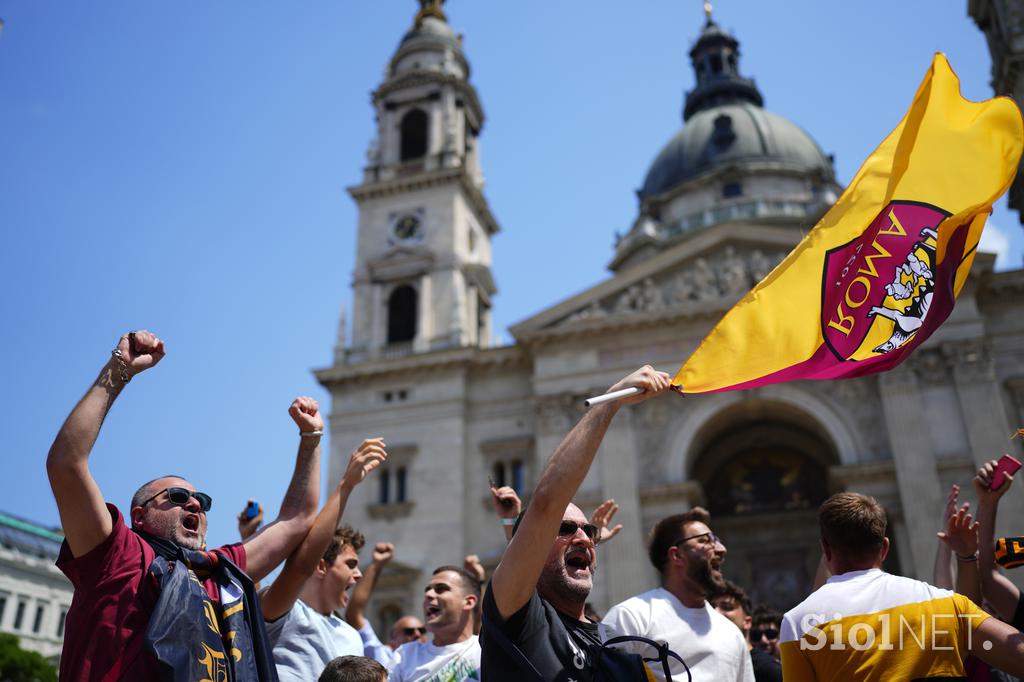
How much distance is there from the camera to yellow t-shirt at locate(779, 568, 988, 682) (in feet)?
12.5

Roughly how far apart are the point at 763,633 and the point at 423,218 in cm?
2881

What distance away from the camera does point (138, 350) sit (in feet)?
11.8

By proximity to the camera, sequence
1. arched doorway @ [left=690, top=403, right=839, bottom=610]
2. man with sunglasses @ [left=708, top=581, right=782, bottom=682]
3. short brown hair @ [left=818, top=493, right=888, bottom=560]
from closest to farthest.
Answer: short brown hair @ [left=818, top=493, right=888, bottom=560]
man with sunglasses @ [left=708, top=581, right=782, bottom=682]
arched doorway @ [left=690, top=403, right=839, bottom=610]

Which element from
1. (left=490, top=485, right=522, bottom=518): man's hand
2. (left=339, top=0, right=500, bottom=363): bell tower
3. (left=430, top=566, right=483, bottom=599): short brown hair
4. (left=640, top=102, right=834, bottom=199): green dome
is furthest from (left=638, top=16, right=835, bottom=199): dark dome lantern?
(left=490, top=485, right=522, bottom=518): man's hand

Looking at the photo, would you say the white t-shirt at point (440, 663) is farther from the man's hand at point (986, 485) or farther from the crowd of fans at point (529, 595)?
the man's hand at point (986, 485)

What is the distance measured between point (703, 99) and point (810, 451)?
30.8 meters

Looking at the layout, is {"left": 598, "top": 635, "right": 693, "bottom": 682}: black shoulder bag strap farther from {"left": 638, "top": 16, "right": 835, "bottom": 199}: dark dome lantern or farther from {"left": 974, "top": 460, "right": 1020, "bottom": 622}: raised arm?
{"left": 638, "top": 16, "right": 835, "bottom": 199}: dark dome lantern

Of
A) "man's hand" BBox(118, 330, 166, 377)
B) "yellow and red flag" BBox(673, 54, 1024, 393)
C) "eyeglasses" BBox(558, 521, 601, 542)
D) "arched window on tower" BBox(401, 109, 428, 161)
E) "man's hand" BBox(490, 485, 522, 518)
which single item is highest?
"arched window on tower" BBox(401, 109, 428, 161)

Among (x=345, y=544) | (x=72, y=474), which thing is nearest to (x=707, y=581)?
(x=345, y=544)

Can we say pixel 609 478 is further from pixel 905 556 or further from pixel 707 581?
pixel 707 581

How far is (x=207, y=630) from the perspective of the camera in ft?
11.7

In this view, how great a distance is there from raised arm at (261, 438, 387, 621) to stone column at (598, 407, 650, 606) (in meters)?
20.1

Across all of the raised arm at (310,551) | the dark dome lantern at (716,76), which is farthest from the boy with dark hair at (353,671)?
the dark dome lantern at (716,76)

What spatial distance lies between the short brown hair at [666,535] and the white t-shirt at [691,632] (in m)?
0.23
